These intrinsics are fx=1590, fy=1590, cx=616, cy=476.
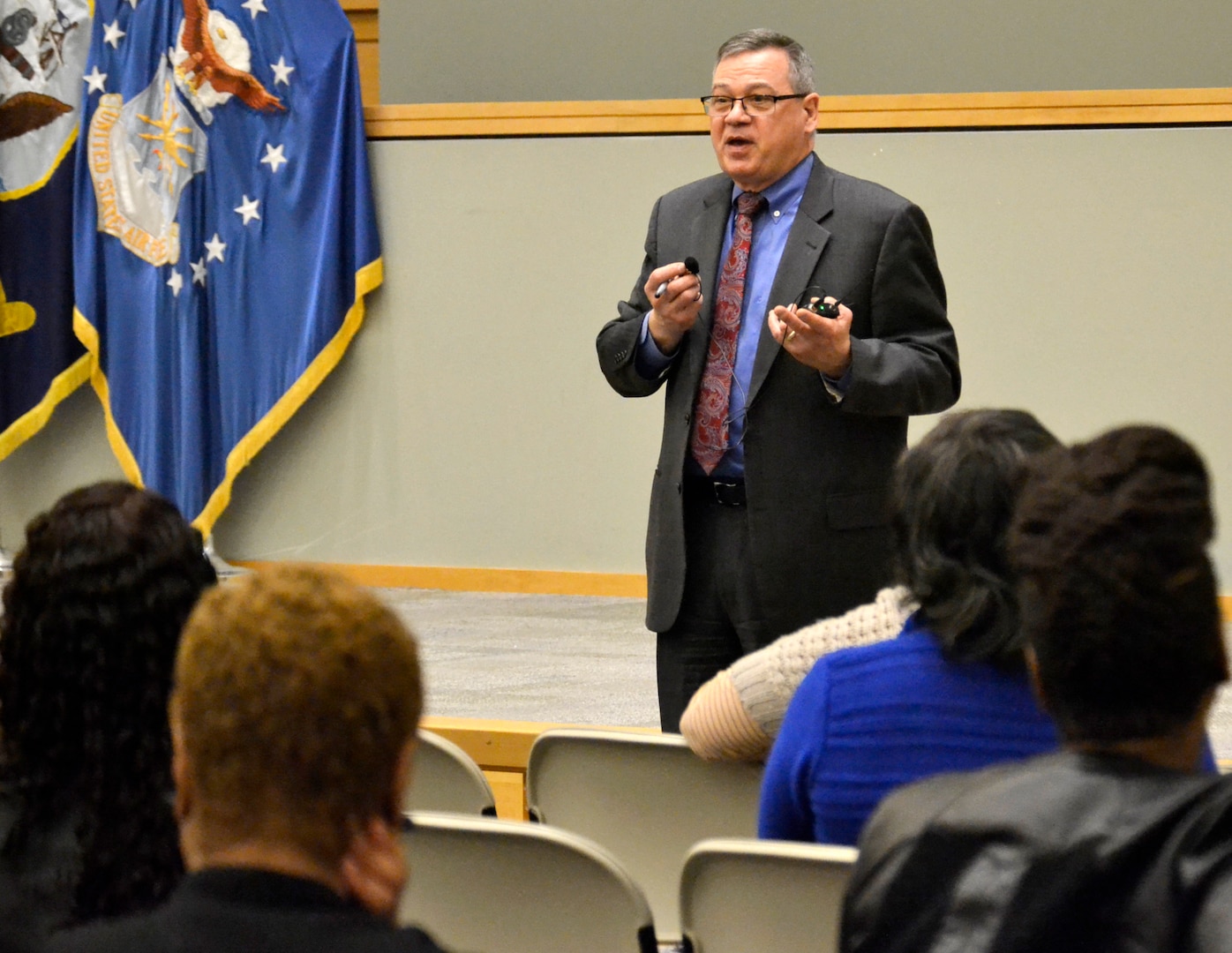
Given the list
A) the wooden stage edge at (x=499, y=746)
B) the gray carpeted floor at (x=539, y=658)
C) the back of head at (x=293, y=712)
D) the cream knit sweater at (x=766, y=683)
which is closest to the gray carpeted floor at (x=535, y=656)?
the gray carpeted floor at (x=539, y=658)

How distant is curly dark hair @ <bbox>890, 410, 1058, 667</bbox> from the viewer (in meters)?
1.51

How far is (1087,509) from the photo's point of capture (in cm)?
105

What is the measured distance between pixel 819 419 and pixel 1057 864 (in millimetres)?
1704

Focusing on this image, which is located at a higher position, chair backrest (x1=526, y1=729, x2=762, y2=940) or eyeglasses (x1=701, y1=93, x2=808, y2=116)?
eyeglasses (x1=701, y1=93, x2=808, y2=116)

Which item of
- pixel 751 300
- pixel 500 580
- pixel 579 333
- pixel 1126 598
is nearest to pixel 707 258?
pixel 751 300

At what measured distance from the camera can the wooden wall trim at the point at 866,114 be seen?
5.05m

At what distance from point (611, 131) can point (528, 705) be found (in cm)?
239

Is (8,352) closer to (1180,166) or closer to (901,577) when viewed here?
(1180,166)

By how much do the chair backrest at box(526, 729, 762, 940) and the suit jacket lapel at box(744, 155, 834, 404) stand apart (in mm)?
827

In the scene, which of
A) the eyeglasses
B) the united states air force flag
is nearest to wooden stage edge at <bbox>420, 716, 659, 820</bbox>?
the eyeglasses

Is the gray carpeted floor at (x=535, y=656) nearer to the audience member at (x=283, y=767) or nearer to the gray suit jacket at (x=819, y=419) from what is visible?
the gray suit jacket at (x=819, y=419)

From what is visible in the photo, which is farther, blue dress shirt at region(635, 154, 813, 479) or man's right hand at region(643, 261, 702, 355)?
blue dress shirt at region(635, 154, 813, 479)

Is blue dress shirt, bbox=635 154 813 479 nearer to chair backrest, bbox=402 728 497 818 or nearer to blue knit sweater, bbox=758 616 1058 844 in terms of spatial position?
chair backrest, bbox=402 728 497 818

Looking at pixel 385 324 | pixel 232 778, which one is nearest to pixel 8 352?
pixel 385 324
